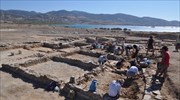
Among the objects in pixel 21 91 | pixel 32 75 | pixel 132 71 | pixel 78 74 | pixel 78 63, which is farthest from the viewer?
pixel 78 63

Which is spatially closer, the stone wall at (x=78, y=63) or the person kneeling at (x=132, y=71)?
the person kneeling at (x=132, y=71)

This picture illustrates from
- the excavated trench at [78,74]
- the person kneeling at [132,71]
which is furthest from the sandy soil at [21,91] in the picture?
the person kneeling at [132,71]

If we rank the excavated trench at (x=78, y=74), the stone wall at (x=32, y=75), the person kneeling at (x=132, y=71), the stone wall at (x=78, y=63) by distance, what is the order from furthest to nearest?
the stone wall at (x=78, y=63) → the stone wall at (x=32, y=75) → the person kneeling at (x=132, y=71) → the excavated trench at (x=78, y=74)

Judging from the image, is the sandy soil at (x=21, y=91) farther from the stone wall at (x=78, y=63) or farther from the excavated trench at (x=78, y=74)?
the stone wall at (x=78, y=63)

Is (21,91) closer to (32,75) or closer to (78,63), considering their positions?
(32,75)

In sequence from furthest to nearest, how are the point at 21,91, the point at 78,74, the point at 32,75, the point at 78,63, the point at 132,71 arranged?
1. the point at 78,63
2. the point at 78,74
3. the point at 32,75
4. the point at 132,71
5. the point at 21,91

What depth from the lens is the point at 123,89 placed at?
10883 mm

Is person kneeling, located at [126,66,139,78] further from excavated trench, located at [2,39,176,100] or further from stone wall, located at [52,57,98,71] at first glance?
stone wall, located at [52,57,98,71]

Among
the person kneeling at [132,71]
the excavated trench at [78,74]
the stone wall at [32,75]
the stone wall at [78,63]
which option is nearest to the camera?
the excavated trench at [78,74]

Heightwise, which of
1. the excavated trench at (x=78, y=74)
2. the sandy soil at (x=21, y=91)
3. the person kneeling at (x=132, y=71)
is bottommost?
the sandy soil at (x=21, y=91)

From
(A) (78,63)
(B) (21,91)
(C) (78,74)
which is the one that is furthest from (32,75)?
(A) (78,63)

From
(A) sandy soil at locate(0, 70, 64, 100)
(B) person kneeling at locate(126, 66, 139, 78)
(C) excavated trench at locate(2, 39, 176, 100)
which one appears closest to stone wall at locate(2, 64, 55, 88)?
(C) excavated trench at locate(2, 39, 176, 100)

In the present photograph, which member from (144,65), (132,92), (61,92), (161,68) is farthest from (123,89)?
(144,65)

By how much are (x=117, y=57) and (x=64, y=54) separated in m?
4.85
